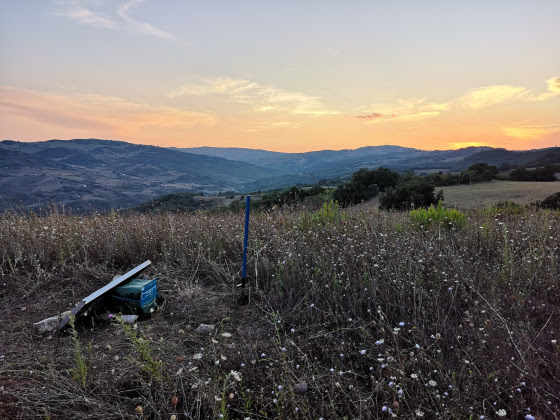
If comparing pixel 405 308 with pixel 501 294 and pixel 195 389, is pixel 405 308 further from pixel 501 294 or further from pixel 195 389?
pixel 195 389

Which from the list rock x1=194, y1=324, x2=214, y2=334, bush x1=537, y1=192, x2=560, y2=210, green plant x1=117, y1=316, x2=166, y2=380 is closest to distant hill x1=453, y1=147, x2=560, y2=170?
bush x1=537, y1=192, x2=560, y2=210

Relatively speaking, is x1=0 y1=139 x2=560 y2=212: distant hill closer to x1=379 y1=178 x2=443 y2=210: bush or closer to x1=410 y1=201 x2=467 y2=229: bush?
x1=379 y1=178 x2=443 y2=210: bush

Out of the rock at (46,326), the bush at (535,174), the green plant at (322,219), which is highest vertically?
the bush at (535,174)

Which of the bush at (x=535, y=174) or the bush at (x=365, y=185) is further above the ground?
the bush at (x=535, y=174)

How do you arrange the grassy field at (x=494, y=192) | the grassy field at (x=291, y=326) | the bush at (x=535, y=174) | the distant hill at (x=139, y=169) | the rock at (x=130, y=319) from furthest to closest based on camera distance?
1. the distant hill at (x=139, y=169)
2. the bush at (x=535, y=174)
3. the grassy field at (x=494, y=192)
4. the rock at (x=130, y=319)
5. the grassy field at (x=291, y=326)

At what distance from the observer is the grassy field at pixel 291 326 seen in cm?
222

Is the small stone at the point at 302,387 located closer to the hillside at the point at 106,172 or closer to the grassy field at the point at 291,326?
the grassy field at the point at 291,326

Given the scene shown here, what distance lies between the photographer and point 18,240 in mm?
5391

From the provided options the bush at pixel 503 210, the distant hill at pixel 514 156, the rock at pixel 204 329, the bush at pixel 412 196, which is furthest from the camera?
the distant hill at pixel 514 156

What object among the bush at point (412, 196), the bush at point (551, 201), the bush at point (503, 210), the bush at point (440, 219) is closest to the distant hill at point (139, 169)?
the bush at point (551, 201)

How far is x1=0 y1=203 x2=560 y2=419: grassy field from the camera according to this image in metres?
2.22

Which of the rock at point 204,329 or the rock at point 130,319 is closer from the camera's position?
the rock at point 204,329

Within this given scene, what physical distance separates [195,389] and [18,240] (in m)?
4.90

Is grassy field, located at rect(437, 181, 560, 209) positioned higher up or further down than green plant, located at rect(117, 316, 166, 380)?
higher up
